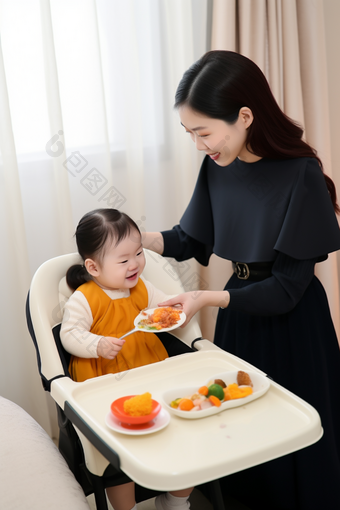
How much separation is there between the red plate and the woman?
37cm

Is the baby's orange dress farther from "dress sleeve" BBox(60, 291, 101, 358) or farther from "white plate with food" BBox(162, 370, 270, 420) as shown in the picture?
"white plate with food" BBox(162, 370, 270, 420)

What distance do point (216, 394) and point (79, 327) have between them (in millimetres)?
450

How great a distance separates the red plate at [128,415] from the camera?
2.91 ft

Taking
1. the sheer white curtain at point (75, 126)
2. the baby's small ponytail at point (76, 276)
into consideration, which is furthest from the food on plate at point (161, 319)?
the sheer white curtain at point (75, 126)

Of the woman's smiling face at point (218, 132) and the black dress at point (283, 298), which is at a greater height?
the woman's smiling face at point (218, 132)

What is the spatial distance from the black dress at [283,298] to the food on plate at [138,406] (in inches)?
19.3

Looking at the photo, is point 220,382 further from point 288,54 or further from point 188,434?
point 288,54

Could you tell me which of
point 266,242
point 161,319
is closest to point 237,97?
point 266,242

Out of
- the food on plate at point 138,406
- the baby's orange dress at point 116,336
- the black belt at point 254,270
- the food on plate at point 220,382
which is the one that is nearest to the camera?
the food on plate at point 138,406

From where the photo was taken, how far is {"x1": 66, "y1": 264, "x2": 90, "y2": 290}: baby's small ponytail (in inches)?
53.4

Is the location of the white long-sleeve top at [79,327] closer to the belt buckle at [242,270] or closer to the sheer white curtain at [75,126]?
the belt buckle at [242,270]

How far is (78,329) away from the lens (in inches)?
49.2

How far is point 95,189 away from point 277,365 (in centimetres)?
98

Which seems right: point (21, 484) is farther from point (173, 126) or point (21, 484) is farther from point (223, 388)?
point (173, 126)
